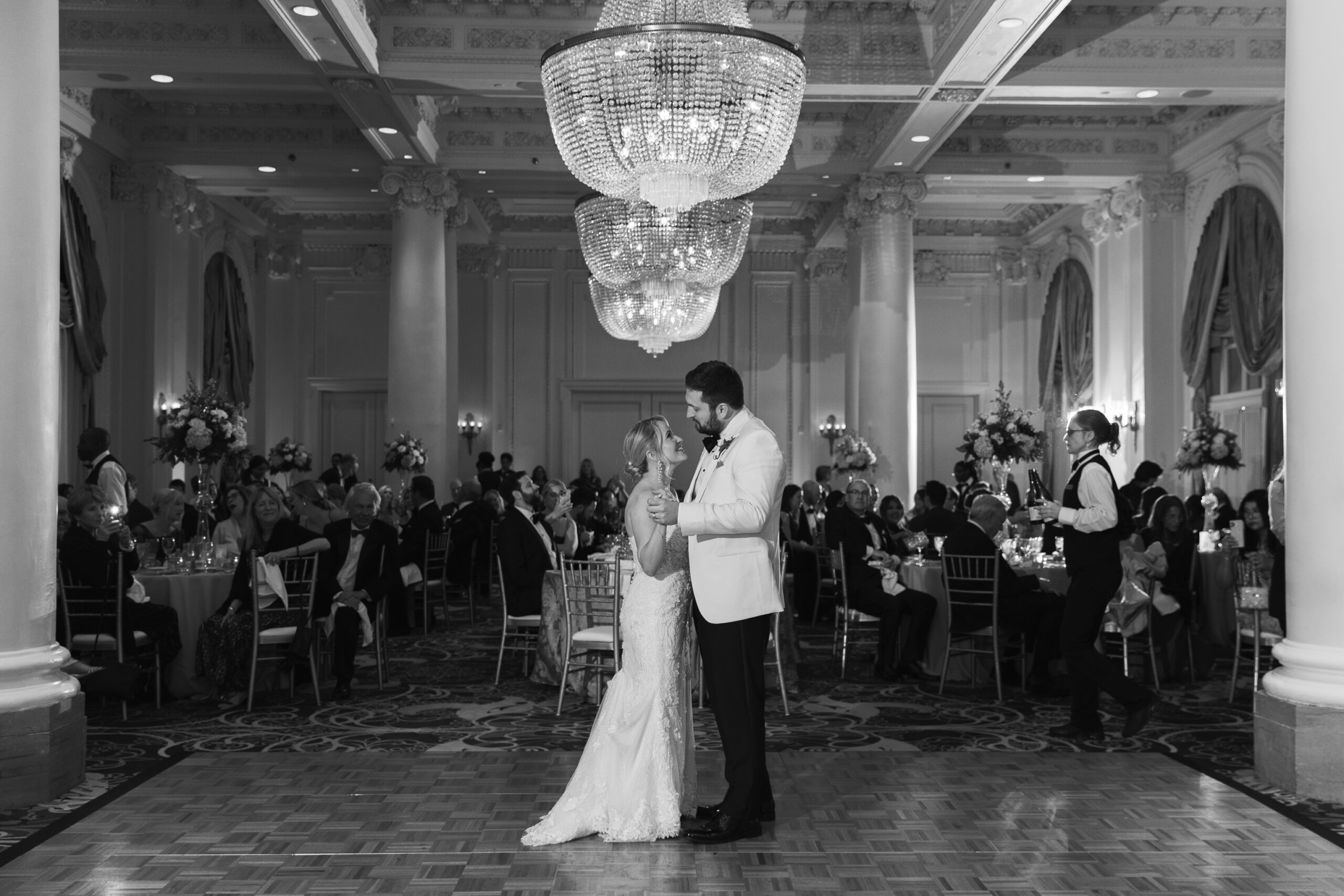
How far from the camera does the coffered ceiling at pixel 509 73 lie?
37.7 feet

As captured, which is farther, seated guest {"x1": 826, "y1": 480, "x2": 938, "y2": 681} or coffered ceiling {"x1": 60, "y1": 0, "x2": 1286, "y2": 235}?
coffered ceiling {"x1": 60, "y1": 0, "x2": 1286, "y2": 235}

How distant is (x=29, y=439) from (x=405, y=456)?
9.58m

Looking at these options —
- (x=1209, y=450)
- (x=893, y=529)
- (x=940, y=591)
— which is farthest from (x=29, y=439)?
(x=1209, y=450)

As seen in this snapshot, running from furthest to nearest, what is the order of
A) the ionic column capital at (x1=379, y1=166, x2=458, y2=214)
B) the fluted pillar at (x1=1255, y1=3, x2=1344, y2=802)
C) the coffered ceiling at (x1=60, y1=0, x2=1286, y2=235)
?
the ionic column capital at (x1=379, y1=166, x2=458, y2=214) → the coffered ceiling at (x1=60, y1=0, x2=1286, y2=235) → the fluted pillar at (x1=1255, y1=3, x2=1344, y2=802)

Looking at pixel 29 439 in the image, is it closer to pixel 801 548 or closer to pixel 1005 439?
pixel 801 548

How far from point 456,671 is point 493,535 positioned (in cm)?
406

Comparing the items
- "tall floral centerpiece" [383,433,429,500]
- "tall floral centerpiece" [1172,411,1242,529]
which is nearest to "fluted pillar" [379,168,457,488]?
"tall floral centerpiece" [383,433,429,500]

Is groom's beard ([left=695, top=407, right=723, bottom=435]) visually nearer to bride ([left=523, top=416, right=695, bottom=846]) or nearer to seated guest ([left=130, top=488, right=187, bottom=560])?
bride ([left=523, top=416, right=695, bottom=846])

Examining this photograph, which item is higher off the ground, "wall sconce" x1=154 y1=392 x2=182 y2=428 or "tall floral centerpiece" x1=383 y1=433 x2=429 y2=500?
"wall sconce" x1=154 y1=392 x2=182 y2=428

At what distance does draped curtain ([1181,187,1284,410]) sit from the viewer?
1320cm

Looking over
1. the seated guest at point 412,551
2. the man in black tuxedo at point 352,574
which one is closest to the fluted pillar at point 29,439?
the man in black tuxedo at point 352,574

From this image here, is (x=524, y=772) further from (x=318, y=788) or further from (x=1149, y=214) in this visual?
(x=1149, y=214)

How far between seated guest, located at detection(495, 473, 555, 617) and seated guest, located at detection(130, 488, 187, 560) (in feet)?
7.09

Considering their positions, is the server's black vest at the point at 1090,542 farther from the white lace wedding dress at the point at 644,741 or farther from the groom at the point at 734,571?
the white lace wedding dress at the point at 644,741
